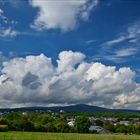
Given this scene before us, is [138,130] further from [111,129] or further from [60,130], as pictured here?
[60,130]

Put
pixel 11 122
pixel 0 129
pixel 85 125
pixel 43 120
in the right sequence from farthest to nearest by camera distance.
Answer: pixel 43 120
pixel 85 125
pixel 11 122
pixel 0 129

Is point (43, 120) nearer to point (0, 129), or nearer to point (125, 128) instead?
point (125, 128)

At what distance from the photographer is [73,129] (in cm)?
11938

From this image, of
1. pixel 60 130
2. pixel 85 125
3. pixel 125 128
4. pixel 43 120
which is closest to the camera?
pixel 60 130

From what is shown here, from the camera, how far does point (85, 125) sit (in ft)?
403

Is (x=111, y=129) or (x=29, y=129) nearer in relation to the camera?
(x=29, y=129)

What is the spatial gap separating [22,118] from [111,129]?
50.7 m

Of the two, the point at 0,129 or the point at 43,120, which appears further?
the point at 43,120

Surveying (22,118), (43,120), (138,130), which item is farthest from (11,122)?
(138,130)

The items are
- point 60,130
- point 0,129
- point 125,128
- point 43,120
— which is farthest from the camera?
point 125,128

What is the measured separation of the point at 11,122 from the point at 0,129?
17.5m

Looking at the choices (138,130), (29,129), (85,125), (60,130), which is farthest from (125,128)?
(29,129)

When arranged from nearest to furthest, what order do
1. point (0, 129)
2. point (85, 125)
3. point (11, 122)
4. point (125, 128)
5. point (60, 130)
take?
point (0, 129)
point (11, 122)
point (60, 130)
point (85, 125)
point (125, 128)

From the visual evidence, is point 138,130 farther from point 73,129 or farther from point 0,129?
point 0,129
